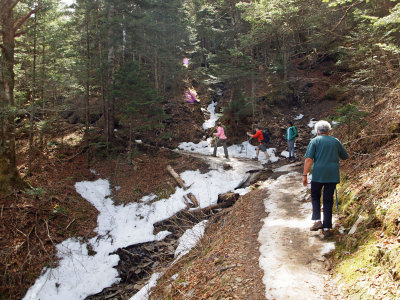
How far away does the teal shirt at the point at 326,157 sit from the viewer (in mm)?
4262

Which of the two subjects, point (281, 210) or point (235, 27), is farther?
point (235, 27)

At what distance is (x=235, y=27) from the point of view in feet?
56.7

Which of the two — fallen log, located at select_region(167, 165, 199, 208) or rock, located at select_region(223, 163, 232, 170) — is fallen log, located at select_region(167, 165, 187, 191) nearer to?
fallen log, located at select_region(167, 165, 199, 208)

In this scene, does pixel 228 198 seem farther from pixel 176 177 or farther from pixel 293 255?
pixel 293 255

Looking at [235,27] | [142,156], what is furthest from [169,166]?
[235,27]

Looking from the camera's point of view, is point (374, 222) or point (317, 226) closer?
point (374, 222)

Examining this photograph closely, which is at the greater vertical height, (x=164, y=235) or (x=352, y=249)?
(x=352, y=249)

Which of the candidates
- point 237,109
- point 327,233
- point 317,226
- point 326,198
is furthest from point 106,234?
point 237,109

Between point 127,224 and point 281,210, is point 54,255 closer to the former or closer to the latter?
point 127,224

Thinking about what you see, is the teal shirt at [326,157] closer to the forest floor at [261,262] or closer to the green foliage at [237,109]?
the forest floor at [261,262]

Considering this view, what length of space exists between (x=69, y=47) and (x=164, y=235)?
15219 mm

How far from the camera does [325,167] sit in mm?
4285

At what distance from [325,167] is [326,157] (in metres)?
0.19

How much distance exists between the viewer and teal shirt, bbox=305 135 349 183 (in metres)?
4.26
